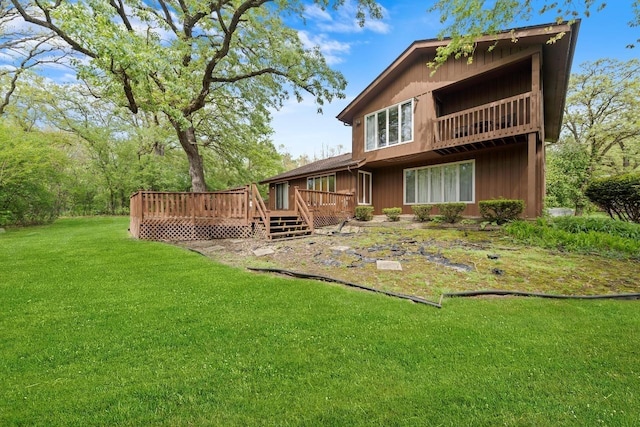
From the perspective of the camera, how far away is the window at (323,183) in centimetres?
1540

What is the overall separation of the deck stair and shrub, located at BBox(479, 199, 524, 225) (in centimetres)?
588

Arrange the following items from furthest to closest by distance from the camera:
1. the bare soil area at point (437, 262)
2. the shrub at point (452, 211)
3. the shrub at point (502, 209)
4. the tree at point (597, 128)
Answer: the tree at point (597, 128) < the shrub at point (452, 211) < the shrub at point (502, 209) < the bare soil area at point (437, 262)

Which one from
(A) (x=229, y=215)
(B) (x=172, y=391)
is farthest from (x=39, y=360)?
(A) (x=229, y=215)

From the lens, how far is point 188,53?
10.9 meters

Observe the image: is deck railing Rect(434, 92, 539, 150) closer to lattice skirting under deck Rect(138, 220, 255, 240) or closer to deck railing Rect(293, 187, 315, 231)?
deck railing Rect(293, 187, 315, 231)

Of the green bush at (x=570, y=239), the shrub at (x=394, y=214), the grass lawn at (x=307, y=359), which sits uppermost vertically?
the shrub at (x=394, y=214)

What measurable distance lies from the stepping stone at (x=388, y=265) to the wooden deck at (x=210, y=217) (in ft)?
14.3

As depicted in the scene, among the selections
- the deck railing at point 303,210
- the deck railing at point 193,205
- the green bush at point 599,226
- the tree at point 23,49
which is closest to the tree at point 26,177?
the tree at point 23,49

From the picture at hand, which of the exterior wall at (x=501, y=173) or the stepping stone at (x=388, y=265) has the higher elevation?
the exterior wall at (x=501, y=173)

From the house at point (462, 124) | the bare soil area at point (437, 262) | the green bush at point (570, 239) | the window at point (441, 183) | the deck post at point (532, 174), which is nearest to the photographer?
the bare soil area at point (437, 262)

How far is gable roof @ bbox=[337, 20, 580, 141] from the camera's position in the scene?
27.6 ft

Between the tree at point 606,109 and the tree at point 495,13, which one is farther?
the tree at point 606,109

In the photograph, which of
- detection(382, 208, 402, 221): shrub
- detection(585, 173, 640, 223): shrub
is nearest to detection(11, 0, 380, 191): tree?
detection(382, 208, 402, 221): shrub

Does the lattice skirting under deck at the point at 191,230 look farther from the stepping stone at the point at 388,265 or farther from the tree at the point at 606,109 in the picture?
the tree at the point at 606,109
